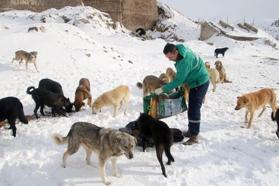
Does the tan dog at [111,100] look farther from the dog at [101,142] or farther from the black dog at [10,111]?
the dog at [101,142]

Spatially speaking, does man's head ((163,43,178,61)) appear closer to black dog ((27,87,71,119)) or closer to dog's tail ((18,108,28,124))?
dog's tail ((18,108,28,124))

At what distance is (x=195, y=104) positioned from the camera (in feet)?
23.9

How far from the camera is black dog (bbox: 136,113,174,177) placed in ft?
21.0

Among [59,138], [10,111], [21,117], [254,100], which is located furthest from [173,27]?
[59,138]

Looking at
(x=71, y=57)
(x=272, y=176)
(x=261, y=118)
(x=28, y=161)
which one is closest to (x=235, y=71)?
(x=71, y=57)

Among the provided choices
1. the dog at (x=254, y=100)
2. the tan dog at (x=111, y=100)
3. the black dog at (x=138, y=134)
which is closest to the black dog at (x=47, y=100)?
the tan dog at (x=111, y=100)

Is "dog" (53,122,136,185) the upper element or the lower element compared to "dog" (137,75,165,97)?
lower

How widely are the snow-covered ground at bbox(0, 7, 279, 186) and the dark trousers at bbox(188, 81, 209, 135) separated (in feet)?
1.45

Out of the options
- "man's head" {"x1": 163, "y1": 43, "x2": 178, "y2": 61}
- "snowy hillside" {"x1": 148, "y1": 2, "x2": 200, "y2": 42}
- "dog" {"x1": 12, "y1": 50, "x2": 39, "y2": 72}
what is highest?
"snowy hillside" {"x1": 148, "y1": 2, "x2": 200, "y2": 42}

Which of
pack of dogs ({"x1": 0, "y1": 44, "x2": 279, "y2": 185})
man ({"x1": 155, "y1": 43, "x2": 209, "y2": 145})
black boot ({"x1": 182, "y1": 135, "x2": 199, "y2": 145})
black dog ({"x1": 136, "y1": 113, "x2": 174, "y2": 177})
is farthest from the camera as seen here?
black boot ({"x1": 182, "y1": 135, "x2": 199, "y2": 145})

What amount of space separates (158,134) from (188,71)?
140cm

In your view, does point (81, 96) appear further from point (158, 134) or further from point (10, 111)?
point (158, 134)

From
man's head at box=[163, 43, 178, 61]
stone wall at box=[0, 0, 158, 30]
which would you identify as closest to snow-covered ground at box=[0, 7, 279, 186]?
man's head at box=[163, 43, 178, 61]

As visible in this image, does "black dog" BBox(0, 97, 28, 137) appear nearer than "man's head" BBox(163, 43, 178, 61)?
No
